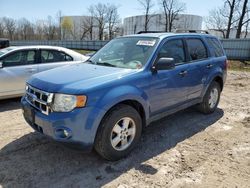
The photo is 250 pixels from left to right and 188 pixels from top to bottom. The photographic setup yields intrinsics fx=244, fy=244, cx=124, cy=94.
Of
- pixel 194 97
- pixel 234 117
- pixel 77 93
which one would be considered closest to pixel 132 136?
pixel 77 93

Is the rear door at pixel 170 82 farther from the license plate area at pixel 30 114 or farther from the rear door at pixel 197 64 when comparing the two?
the license plate area at pixel 30 114

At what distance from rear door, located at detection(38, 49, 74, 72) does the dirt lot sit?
5.91ft

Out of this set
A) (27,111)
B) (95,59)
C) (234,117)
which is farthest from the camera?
(234,117)

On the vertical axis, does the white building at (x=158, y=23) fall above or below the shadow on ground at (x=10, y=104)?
above

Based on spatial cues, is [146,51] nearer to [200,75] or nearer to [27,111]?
[200,75]

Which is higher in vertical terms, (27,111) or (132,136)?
(27,111)

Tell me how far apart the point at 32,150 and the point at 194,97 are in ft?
10.2

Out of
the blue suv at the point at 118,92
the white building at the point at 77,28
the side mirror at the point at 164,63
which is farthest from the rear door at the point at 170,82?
the white building at the point at 77,28

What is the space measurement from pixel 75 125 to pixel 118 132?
70cm

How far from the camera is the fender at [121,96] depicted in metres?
3.07

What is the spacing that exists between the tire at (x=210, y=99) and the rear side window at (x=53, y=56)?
3.79 metres

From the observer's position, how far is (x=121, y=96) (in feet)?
10.6

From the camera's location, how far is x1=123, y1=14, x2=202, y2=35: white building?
51.5m

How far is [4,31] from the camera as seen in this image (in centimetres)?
7050
